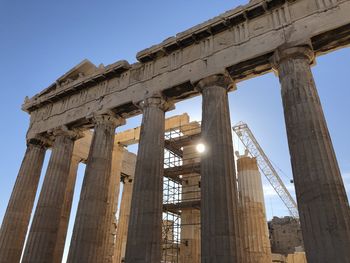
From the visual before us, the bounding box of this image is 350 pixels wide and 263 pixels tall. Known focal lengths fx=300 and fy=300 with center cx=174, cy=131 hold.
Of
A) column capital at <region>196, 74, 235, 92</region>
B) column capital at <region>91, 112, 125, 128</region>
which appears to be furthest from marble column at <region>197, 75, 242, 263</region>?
column capital at <region>91, 112, 125, 128</region>

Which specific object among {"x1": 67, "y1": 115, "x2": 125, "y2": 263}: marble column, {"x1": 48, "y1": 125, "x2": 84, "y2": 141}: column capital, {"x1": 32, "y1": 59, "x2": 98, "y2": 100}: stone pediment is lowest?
{"x1": 67, "y1": 115, "x2": 125, "y2": 263}: marble column

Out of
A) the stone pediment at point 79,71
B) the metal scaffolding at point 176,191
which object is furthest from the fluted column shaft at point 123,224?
the stone pediment at point 79,71

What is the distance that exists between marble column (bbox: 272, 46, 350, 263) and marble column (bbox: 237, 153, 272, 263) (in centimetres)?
1041

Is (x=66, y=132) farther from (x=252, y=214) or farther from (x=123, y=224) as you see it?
(x=252, y=214)

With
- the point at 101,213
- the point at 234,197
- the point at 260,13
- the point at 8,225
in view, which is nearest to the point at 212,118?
the point at 234,197

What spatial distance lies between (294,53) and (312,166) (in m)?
5.37

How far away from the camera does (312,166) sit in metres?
10.8

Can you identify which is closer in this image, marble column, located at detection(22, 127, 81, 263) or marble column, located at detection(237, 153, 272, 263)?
marble column, located at detection(22, 127, 81, 263)

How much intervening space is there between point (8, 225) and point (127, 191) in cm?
1327

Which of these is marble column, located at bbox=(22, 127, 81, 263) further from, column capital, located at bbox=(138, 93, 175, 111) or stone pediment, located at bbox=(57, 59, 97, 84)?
column capital, located at bbox=(138, 93, 175, 111)

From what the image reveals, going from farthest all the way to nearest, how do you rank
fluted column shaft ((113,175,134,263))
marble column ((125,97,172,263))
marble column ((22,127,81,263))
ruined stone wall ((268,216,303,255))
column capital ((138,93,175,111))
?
ruined stone wall ((268,216,303,255))
fluted column shaft ((113,175,134,263))
marble column ((22,127,81,263))
column capital ((138,93,175,111))
marble column ((125,97,172,263))

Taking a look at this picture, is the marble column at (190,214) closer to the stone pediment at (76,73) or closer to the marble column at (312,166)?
the stone pediment at (76,73)

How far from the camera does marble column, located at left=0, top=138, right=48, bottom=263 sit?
18938mm

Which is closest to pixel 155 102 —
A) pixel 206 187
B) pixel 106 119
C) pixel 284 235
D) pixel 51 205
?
pixel 106 119
